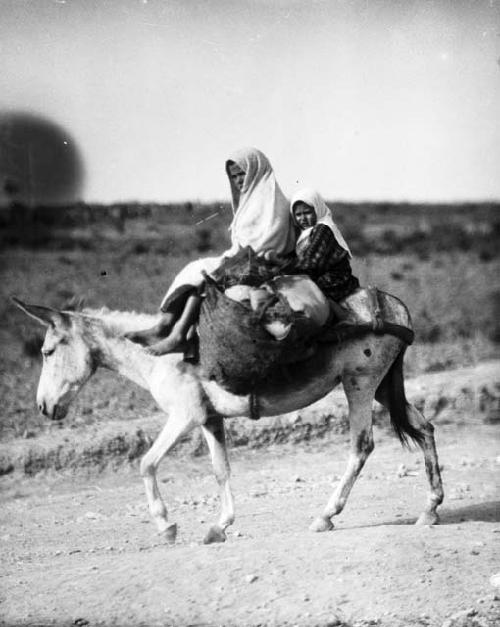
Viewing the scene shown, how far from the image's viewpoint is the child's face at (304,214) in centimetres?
536

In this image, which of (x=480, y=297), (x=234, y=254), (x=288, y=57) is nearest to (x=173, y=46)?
(x=288, y=57)

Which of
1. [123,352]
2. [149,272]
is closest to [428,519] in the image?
[123,352]

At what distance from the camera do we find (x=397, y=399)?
19.0ft

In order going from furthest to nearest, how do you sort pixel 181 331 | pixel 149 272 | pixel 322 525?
1. pixel 149 272
2. pixel 322 525
3. pixel 181 331

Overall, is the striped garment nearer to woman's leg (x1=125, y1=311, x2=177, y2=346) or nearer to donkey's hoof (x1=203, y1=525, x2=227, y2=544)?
woman's leg (x1=125, y1=311, x2=177, y2=346)

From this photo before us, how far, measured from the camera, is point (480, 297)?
1630 cm

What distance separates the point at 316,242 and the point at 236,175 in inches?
22.4

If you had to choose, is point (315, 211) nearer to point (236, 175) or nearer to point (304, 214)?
point (304, 214)

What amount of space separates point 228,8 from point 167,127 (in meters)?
1.29

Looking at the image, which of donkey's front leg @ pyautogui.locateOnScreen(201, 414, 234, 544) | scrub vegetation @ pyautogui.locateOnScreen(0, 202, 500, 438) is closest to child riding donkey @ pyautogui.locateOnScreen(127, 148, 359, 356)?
donkey's front leg @ pyautogui.locateOnScreen(201, 414, 234, 544)

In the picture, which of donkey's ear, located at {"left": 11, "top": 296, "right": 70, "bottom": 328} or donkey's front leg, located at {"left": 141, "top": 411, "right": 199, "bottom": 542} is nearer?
donkey's front leg, located at {"left": 141, "top": 411, "right": 199, "bottom": 542}

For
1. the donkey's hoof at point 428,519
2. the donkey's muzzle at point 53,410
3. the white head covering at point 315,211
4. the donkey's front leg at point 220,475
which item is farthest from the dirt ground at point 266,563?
the white head covering at point 315,211

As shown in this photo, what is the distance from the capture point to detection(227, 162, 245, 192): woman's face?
17.5 ft

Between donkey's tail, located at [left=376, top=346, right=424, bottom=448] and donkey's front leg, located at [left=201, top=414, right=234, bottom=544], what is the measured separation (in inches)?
39.1
